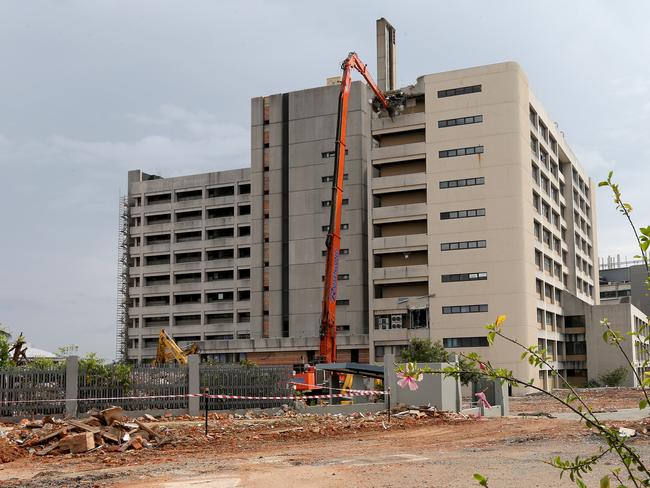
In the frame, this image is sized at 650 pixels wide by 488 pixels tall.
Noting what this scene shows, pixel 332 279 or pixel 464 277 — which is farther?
pixel 464 277

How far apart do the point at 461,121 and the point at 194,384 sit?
153ft

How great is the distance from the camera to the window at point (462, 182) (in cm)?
6969

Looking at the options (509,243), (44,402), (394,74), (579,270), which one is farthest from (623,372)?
(44,402)

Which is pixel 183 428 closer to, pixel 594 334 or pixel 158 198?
pixel 594 334

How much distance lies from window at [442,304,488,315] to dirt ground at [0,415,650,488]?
1613 inches

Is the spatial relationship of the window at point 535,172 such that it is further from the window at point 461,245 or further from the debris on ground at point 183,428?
the debris on ground at point 183,428

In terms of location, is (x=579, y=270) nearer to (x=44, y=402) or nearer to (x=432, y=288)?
(x=432, y=288)

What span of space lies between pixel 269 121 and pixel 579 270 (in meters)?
42.2

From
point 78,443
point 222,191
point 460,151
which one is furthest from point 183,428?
point 222,191

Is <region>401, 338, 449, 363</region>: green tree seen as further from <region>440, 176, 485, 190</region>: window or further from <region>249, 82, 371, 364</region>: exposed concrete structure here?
<region>440, 176, 485, 190</region>: window

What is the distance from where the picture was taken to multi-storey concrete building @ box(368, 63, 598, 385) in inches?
2677

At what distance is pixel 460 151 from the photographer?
70.6m

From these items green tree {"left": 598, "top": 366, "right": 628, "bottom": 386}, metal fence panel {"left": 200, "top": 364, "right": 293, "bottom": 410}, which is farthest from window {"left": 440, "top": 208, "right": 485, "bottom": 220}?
metal fence panel {"left": 200, "top": 364, "right": 293, "bottom": 410}

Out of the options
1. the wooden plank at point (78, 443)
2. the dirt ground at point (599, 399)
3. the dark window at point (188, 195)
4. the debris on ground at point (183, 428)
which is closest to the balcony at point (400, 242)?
the dirt ground at point (599, 399)
